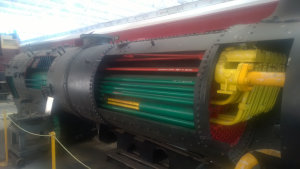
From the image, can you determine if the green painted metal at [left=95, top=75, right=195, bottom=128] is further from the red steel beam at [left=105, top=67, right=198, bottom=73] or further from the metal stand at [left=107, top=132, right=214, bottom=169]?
the metal stand at [left=107, top=132, right=214, bottom=169]

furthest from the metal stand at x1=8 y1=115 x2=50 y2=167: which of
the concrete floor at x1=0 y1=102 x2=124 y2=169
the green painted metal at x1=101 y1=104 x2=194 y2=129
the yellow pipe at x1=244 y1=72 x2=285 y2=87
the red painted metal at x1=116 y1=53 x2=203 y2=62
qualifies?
the yellow pipe at x1=244 y1=72 x2=285 y2=87

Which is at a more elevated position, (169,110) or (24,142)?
(169,110)

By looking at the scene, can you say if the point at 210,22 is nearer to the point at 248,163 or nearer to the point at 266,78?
the point at 266,78

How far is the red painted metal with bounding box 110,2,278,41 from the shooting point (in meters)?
2.69

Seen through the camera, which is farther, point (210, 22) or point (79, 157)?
point (79, 157)

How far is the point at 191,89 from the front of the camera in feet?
5.97

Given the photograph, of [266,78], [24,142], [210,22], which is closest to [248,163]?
[266,78]

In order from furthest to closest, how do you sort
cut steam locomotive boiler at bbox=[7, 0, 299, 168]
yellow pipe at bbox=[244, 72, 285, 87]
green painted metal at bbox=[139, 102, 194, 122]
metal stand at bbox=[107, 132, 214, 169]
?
metal stand at bbox=[107, 132, 214, 169] → green painted metal at bbox=[139, 102, 194, 122] → cut steam locomotive boiler at bbox=[7, 0, 299, 168] → yellow pipe at bbox=[244, 72, 285, 87]

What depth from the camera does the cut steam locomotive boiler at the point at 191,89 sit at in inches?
59.2

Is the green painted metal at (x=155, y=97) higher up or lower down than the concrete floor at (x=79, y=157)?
higher up

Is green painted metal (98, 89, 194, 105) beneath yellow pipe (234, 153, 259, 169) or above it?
above

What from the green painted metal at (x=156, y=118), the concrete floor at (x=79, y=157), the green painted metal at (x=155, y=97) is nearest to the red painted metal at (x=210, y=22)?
the green painted metal at (x=155, y=97)

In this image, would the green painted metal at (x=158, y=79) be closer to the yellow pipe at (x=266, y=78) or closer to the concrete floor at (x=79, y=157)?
the yellow pipe at (x=266, y=78)

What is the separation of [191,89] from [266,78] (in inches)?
23.3
